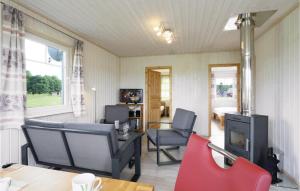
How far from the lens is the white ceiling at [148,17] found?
228cm

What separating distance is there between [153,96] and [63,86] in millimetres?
3000

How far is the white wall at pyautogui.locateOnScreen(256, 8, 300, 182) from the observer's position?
2.36 metres

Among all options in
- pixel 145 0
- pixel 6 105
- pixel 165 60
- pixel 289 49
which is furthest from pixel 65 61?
pixel 289 49

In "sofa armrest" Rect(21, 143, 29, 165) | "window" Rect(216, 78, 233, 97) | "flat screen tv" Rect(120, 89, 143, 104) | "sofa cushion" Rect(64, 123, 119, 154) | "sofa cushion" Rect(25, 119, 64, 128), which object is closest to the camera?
"sofa cushion" Rect(64, 123, 119, 154)

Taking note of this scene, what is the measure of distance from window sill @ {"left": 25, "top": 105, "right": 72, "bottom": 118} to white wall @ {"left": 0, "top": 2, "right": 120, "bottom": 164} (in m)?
0.06

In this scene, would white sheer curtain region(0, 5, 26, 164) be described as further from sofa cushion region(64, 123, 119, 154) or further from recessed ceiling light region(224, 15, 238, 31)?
recessed ceiling light region(224, 15, 238, 31)

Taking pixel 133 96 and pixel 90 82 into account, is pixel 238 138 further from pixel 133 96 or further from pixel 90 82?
pixel 133 96

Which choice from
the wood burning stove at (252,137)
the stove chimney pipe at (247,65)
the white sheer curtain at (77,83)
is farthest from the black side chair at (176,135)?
the white sheer curtain at (77,83)

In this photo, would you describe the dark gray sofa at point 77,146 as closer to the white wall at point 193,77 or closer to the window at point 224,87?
the white wall at point 193,77

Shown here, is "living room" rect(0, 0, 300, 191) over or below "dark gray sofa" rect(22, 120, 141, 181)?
over

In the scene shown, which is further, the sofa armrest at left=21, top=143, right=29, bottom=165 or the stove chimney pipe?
the stove chimney pipe

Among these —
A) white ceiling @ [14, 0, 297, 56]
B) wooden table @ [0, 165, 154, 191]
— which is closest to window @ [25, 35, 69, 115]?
white ceiling @ [14, 0, 297, 56]

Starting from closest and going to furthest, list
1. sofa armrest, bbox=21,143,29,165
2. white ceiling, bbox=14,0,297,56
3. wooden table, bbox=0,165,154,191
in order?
wooden table, bbox=0,165,154,191, sofa armrest, bbox=21,143,29,165, white ceiling, bbox=14,0,297,56

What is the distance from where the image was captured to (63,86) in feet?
10.6
